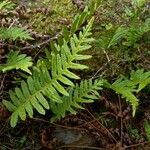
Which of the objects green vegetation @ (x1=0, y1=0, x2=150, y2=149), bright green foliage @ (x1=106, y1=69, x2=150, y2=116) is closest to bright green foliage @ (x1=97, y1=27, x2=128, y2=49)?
green vegetation @ (x1=0, y1=0, x2=150, y2=149)

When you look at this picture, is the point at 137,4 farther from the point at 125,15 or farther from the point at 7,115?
the point at 7,115

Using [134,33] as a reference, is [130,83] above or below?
below

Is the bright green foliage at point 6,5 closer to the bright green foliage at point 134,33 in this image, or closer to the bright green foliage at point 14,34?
the bright green foliage at point 14,34

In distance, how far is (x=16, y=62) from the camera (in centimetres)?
344

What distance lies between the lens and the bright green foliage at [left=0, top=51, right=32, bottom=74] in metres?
3.26

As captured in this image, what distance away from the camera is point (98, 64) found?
399 cm

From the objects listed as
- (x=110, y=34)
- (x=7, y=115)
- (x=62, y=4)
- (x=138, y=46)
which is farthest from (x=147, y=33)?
(x=7, y=115)

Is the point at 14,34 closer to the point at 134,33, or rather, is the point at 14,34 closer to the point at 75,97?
the point at 75,97

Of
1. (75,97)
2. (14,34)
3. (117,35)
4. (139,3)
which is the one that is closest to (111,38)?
(117,35)

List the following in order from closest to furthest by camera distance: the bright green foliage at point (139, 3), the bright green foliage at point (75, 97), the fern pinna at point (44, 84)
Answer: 1. the fern pinna at point (44, 84)
2. the bright green foliage at point (75, 97)
3. the bright green foliage at point (139, 3)

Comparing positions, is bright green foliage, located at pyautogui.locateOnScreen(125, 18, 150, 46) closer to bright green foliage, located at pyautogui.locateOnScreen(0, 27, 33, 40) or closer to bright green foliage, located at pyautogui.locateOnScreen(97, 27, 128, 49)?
bright green foliage, located at pyautogui.locateOnScreen(97, 27, 128, 49)

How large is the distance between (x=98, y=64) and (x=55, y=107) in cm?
75

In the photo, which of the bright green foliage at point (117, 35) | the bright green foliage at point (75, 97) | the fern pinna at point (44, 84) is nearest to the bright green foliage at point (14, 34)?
the fern pinna at point (44, 84)

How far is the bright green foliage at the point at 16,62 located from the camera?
3260mm
